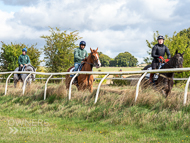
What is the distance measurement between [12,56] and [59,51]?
195 inches

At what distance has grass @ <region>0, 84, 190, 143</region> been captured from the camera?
6.11 metres

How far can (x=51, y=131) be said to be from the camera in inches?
273

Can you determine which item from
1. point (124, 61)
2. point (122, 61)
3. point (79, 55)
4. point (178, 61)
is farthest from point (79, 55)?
point (122, 61)

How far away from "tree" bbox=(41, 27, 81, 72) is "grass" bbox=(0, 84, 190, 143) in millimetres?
17974

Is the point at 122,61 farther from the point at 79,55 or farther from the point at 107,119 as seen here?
the point at 107,119

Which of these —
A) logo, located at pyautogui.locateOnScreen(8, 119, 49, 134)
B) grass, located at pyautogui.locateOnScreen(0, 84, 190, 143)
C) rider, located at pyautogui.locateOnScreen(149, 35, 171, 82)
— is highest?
rider, located at pyautogui.locateOnScreen(149, 35, 171, 82)

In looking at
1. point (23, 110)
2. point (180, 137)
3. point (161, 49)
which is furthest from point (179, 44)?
point (180, 137)

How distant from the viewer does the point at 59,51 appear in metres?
28.4

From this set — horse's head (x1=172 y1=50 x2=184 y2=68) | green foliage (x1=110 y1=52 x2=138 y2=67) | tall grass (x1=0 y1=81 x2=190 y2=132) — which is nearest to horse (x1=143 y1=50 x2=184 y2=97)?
horse's head (x1=172 y1=50 x2=184 y2=68)

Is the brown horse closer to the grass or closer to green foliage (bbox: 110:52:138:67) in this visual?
the grass

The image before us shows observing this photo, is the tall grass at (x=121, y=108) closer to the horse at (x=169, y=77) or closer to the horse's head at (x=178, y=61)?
the horse at (x=169, y=77)

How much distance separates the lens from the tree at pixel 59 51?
28.2 meters

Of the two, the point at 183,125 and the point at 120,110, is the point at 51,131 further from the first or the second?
the point at 183,125

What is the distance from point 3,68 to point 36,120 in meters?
21.4
